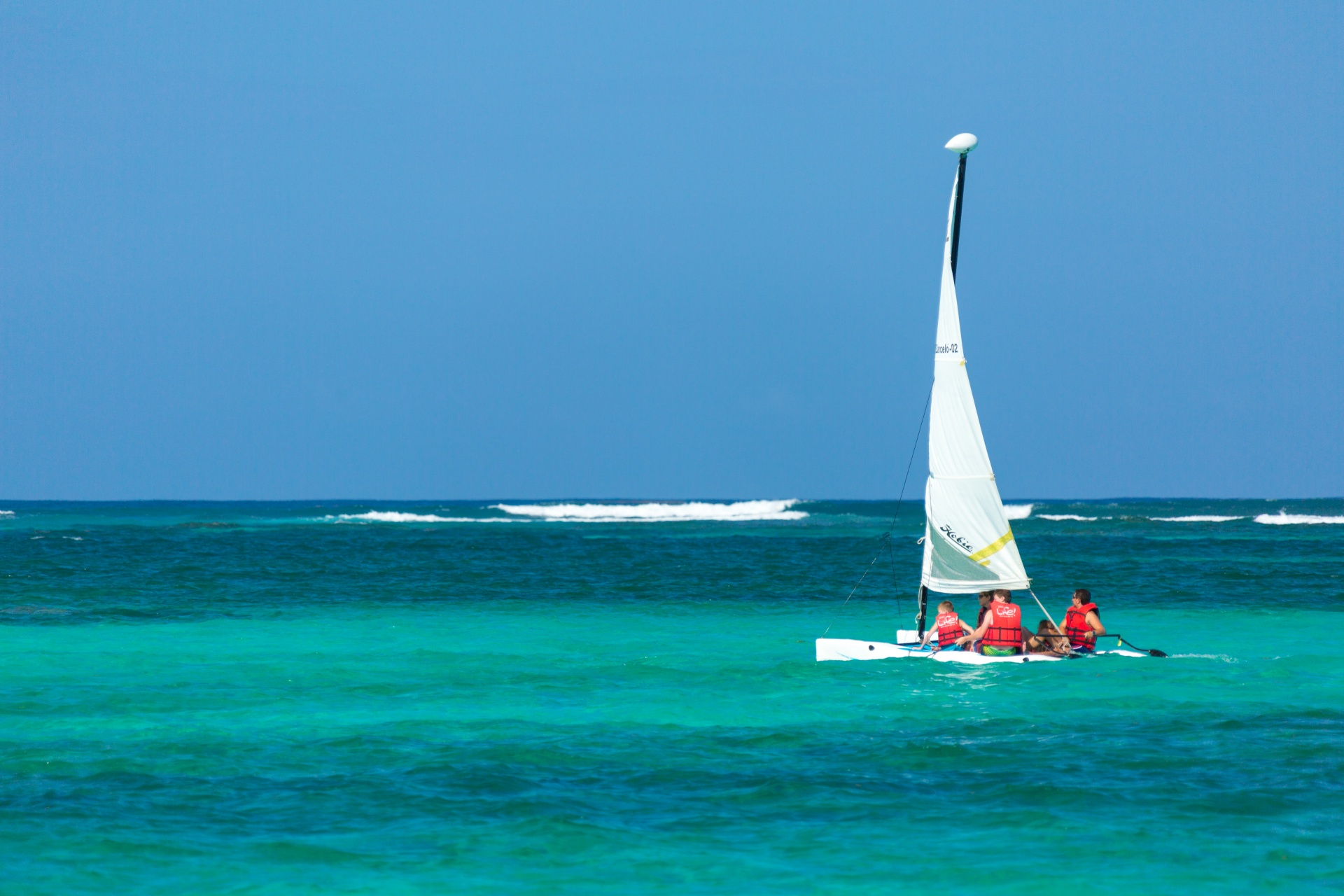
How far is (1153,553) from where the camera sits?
59375 millimetres

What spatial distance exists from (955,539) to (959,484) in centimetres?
96

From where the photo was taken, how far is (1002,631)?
73.7ft

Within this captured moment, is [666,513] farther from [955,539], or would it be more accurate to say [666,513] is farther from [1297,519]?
[955,539]

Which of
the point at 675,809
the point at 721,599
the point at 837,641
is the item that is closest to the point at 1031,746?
the point at 675,809

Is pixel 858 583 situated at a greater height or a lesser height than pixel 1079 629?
lesser

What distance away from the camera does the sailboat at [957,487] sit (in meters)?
23.0

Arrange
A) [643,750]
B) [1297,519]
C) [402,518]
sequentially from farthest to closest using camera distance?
[402,518] → [1297,519] → [643,750]

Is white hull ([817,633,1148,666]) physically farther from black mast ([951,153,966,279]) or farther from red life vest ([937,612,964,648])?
black mast ([951,153,966,279])

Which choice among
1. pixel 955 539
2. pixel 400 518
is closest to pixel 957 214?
pixel 955 539

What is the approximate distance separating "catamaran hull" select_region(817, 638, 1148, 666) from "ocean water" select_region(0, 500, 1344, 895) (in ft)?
0.91

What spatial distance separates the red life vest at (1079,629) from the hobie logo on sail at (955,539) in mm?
1997

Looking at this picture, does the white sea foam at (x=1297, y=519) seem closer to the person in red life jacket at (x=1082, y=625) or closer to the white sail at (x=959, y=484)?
the person in red life jacket at (x=1082, y=625)

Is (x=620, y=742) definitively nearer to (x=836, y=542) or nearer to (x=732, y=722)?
(x=732, y=722)

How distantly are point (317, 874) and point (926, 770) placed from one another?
680cm
